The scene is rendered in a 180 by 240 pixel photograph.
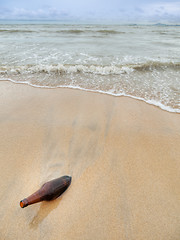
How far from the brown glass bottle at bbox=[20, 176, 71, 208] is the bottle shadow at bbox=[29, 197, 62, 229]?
0.08 meters

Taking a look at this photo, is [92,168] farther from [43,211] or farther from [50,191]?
[43,211]

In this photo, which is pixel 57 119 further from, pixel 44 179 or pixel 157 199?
pixel 157 199

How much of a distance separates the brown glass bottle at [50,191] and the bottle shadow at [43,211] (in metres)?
0.08

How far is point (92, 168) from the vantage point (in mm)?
2252

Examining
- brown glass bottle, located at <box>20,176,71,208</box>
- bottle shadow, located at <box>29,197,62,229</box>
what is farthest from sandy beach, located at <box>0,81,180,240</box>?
brown glass bottle, located at <box>20,176,71,208</box>

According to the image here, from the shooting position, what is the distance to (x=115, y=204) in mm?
1838

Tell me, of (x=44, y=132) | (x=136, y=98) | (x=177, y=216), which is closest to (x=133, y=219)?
(x=177, y=216)

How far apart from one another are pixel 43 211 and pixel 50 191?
0.27m

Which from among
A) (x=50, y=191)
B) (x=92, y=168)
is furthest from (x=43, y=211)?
(x=92, y=168)

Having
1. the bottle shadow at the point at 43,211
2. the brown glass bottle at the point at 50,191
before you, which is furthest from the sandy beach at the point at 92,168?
the brown glass bottle at the point at 50,191

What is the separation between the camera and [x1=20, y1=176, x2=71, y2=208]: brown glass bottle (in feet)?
5.17

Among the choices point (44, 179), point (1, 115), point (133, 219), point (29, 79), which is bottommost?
point (133, 219)

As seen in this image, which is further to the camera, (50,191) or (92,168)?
(92,168)

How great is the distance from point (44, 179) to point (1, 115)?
2.27m
